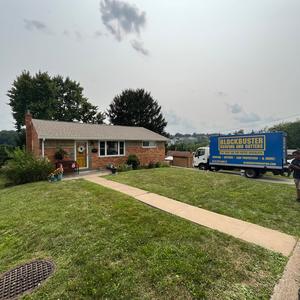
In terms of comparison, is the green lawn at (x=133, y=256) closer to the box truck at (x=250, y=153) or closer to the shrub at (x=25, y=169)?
the shrub at (x=25, y=169)

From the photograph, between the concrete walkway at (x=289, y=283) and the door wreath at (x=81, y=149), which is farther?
the door wreath at (x=81, y=149)

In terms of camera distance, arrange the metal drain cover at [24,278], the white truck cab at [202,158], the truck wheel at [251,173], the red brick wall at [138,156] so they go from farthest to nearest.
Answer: the white truck cab at [202,158] < the red brick wall at [138,156] < the truck wheel at [251,173] < the metal drain cover at [24,278]

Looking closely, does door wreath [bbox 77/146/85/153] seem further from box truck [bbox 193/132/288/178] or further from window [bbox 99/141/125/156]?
box truck [bbox 193/132/288/178]

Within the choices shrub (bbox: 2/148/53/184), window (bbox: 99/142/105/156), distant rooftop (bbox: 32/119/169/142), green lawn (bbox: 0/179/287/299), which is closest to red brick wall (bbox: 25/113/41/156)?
distant rooftop (bbox: 32/119/169/142)

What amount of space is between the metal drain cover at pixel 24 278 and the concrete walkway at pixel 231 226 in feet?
11.1

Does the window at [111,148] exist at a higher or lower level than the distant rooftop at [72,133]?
lower

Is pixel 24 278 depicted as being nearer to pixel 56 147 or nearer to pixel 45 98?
pixel 56 147

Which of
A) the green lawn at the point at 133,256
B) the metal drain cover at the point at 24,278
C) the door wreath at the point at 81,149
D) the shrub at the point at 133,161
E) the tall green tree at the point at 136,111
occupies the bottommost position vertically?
the metal drain cover at the point at 24,278

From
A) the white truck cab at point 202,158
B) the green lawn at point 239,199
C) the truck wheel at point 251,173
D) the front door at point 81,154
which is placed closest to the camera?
the green lawn at point 239,199

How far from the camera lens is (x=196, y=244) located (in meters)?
3.99

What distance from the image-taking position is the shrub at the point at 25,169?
37.3ft

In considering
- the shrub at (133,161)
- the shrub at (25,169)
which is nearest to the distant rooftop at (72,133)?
the shrub at (133,161)

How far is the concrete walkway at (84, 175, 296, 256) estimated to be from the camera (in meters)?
4.15

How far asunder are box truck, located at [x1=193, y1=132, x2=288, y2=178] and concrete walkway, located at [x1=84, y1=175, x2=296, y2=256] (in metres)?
10.0
